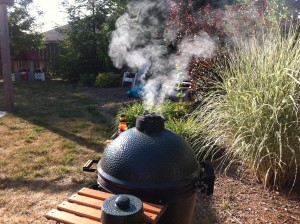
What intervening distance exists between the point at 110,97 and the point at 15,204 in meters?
5.66

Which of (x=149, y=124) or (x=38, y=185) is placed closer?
(x=149, y=124)

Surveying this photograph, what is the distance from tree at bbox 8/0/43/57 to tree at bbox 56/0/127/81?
1.48m

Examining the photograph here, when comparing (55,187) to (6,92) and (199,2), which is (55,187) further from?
(199,2)

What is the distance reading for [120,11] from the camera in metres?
10.1

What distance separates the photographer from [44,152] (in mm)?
4055

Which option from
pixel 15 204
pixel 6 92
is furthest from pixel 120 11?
pixel 15 204

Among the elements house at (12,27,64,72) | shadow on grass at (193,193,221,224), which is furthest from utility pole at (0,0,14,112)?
house at (12,27,64,72)

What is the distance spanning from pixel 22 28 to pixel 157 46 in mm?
8128

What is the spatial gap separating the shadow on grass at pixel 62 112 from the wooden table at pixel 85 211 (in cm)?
247

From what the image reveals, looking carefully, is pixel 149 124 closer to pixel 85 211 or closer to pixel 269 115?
pixel 85 211

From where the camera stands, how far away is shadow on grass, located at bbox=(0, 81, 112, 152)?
192 inches

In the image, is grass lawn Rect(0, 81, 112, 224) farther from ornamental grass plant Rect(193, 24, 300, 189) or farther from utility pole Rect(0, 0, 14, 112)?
ornamental grass plant Rect(193, 24, 300, 189)

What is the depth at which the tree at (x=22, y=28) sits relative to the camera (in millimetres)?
11789

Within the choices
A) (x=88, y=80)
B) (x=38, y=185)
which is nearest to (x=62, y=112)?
(x=38, y=185)
